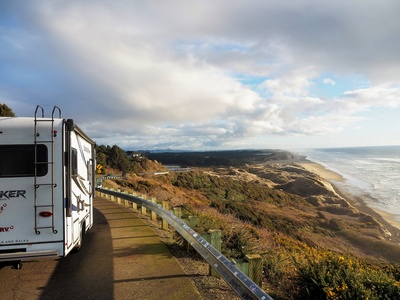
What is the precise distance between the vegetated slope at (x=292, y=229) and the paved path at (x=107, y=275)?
1.40m

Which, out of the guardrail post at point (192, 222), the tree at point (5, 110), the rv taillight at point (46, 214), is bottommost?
the guardrail post at point (192, 222)

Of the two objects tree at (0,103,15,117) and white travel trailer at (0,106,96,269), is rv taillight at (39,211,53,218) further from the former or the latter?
tree at (0,103,15,117)

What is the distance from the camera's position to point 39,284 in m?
5.98

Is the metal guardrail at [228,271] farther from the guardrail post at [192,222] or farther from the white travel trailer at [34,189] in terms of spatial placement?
the white travel trailer at [34,189]

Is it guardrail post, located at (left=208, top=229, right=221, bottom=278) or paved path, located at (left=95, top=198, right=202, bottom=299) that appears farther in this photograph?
guardrail post, located at (left=208, top=229, right=221, bottom=278)

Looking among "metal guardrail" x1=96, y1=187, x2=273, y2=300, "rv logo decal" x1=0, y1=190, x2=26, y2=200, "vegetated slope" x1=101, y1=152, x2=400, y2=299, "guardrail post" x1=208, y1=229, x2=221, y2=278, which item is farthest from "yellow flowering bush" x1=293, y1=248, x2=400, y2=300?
"rv logo decal" x1=0, y1=190, x2=26, y2=200

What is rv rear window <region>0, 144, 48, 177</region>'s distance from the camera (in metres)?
5.95

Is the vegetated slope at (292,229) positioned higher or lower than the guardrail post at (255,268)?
lower

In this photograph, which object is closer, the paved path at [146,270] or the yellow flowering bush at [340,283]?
the yellow flowering bush at [340,283]

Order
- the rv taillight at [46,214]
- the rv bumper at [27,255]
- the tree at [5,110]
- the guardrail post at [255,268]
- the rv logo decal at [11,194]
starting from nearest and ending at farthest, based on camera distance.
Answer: the guardrail post at [255,268] < the rv bumper at [27,255] < the rv logo decal at [11,194] < the rv taillight at [46,214] < the tree at [5,110]

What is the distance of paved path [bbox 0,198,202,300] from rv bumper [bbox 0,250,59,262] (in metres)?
0.51

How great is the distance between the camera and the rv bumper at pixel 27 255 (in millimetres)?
5730

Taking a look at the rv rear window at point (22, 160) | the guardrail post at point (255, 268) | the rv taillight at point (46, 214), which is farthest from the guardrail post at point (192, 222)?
the rv rear window at point (22, 160)

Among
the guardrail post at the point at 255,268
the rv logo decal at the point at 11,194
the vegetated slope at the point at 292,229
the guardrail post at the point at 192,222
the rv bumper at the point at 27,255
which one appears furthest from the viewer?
the guardrail post at the point at 192,222
